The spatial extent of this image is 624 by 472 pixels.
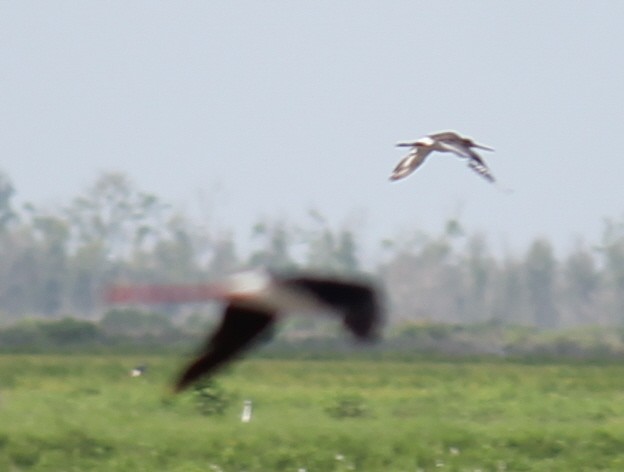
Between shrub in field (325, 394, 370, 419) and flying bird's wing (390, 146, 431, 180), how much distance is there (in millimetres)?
10084

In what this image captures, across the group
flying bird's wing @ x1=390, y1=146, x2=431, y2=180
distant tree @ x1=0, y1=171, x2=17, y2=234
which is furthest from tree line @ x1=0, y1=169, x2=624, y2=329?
flying bird's wing @ x1=390, y1=146, x2=431, y2=180

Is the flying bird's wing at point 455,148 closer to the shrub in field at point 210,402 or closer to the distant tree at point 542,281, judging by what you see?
the shrub in field at point 210,402

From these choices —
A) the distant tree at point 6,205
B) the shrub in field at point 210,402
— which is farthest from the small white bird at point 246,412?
the distant tree at point 6,205

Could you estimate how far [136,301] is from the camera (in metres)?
1.57

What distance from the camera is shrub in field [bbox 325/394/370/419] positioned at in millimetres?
15148

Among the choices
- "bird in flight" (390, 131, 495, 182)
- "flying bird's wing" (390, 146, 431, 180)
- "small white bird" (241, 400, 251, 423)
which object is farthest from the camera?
"small white bird" (241, 400, 251, 423)

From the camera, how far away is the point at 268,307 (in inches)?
65.6

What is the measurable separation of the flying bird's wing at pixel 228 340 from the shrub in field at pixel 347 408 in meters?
13.2

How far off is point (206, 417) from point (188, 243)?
3720 centimetres

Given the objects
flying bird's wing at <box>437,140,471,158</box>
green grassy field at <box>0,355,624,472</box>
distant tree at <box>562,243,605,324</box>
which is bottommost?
Result: green grassy field at <box>0,355,624,472</box>

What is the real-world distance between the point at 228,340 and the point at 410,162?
123 inches

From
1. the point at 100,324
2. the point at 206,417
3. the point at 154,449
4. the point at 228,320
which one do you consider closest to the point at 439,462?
the point at 154,449

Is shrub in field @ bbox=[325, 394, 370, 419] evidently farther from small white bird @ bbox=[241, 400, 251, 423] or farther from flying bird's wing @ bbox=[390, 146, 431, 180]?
flying bird's wing @ bbox=[390, 146, 431, 180]

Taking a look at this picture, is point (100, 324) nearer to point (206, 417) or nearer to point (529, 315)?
point (206, 417)
